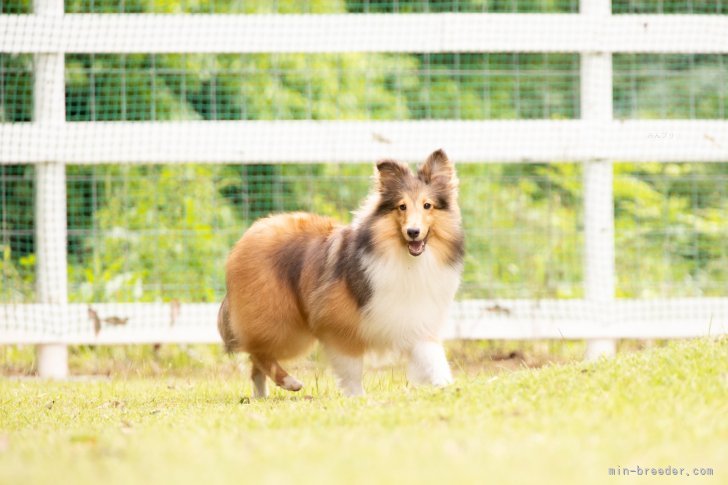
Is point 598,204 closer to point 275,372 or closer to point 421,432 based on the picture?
point 275,372

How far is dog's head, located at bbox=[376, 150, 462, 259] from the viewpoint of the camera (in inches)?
220

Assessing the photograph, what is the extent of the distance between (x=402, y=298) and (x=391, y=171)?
25.9 inches

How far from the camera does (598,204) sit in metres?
7.45

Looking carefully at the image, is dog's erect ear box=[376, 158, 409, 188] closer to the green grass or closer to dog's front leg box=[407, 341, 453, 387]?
dog's front leg box=[407, 341, 453, 387]

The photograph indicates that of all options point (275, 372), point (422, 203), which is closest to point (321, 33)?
point (422, 203)

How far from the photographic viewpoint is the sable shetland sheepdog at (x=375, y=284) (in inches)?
222

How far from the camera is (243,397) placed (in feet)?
19.9

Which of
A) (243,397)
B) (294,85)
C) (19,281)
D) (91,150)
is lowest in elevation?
(243,397)

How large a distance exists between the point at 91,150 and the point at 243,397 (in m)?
2.28

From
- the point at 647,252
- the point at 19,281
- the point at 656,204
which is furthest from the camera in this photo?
the point at 656,204

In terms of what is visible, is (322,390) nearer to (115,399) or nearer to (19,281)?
(115,399)

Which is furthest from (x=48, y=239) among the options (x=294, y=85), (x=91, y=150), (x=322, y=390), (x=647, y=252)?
(x=647, y=252)

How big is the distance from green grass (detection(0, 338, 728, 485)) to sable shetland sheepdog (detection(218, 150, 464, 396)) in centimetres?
39

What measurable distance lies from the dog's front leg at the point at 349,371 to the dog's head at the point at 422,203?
66 cm
